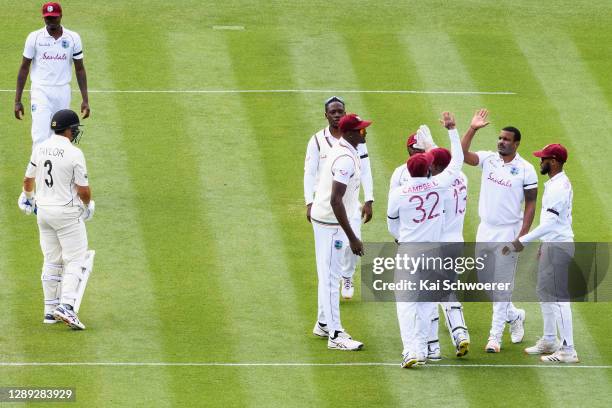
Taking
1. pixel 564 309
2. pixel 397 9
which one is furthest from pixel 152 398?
pixel 397 9

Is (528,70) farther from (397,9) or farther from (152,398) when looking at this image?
(152,398)

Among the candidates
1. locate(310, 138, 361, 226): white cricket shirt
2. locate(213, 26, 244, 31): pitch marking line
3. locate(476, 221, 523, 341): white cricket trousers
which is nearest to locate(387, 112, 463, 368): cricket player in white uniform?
locate(310, 138, 361, 226): white cricket shirt

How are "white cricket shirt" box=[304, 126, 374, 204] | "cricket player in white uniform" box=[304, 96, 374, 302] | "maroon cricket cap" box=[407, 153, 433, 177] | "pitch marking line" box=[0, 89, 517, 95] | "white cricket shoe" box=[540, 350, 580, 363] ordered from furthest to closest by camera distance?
"pitch marking line" box=[0, 89, 517, 95]
"white cricket shirt" box=[304, 126, 374, 204]
"cricket player in white uniform" box=[304, 96, 374, 302]
"white cricket shoe" box=[540, 350, 580, 363]
"maroon cricket cap" box=[407, 153, 433, 177]

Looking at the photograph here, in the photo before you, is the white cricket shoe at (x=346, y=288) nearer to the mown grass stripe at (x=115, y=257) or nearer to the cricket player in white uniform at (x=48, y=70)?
the mown grass stripe at (x=115, y=257)

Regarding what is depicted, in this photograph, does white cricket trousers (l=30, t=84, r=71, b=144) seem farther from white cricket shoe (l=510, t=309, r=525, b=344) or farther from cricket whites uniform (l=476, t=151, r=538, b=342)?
white cricket shoe (l=510, t=309, r=525, b=344)

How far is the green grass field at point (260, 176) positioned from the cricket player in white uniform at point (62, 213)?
35cm

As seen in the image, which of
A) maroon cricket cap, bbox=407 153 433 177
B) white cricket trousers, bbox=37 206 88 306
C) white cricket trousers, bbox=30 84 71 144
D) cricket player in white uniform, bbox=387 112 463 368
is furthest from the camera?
white cricket trousers, bbox=30 84 71 144

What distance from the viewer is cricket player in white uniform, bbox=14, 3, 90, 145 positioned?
1741cm

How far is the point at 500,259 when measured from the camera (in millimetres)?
14250

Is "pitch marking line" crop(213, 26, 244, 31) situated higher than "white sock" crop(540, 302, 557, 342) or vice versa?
"pitch marking line" crop(213, 26, 244, 31)

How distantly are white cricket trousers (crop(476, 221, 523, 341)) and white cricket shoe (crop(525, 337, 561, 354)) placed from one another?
1.09ft

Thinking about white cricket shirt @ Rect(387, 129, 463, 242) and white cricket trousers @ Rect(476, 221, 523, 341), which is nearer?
white cricket shirt @ Rect(387, 129, 463, 242)

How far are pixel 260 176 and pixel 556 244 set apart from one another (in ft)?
19.3

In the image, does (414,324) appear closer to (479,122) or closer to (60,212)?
(479,122)
